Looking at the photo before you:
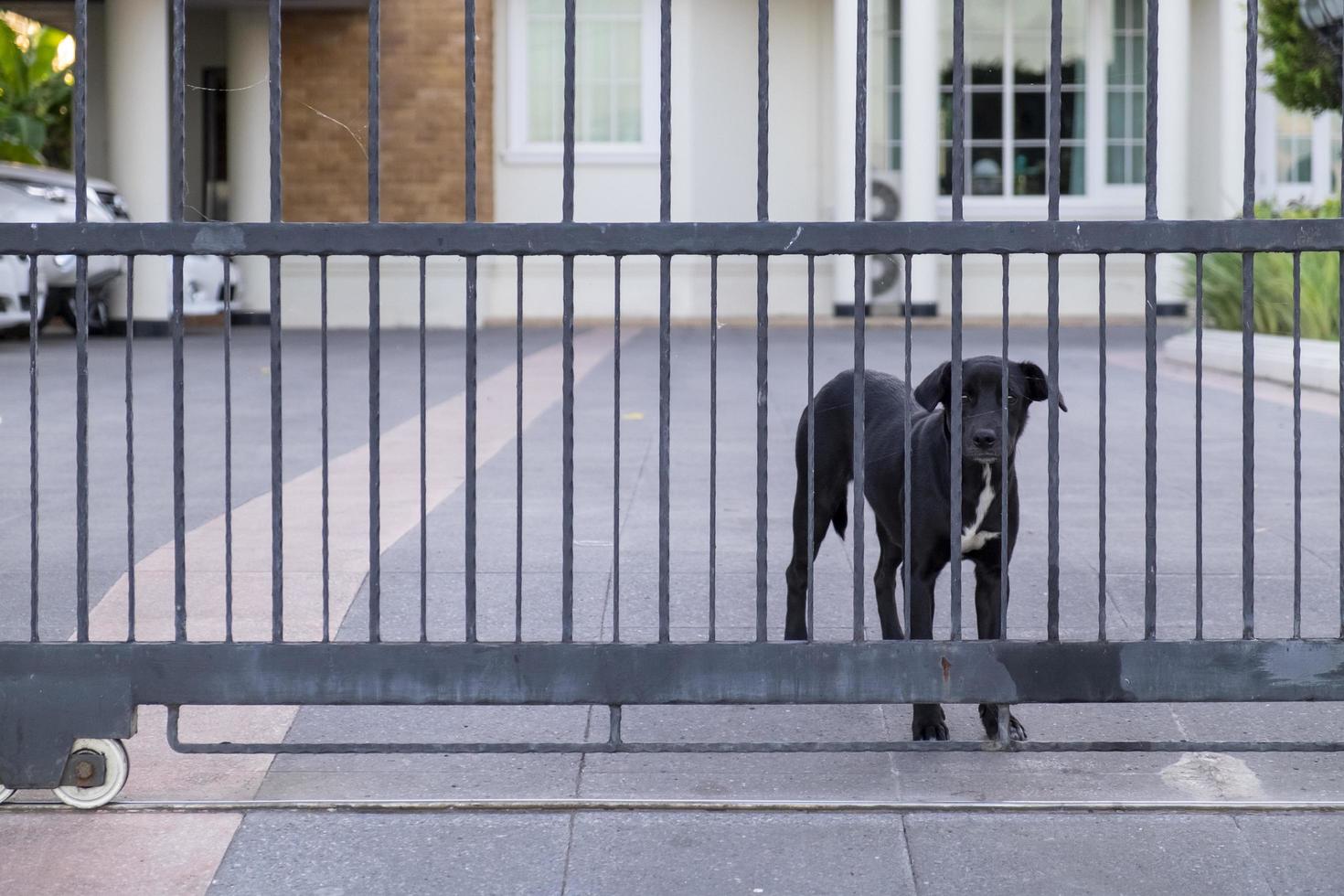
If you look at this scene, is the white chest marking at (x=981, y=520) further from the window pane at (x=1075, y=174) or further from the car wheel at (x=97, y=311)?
the window pane at (x=1075, y=174)

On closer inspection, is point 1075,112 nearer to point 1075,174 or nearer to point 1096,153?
point 1096,153

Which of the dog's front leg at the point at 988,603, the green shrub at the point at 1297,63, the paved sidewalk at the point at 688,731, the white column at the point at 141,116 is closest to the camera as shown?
the paved sidewalk at the point at 688,731

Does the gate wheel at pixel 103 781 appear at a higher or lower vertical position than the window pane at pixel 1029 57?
lower


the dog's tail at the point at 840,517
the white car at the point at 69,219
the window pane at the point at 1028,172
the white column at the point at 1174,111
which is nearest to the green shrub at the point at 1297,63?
the white column at the point at 1174,111

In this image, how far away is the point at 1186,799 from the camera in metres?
3.77

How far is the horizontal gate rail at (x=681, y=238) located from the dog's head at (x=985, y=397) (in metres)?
0.49

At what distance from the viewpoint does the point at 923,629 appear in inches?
164

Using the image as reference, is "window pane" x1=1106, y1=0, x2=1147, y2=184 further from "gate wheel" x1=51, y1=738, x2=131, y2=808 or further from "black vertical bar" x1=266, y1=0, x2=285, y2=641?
"gate wheel" x1=51, y1=738, x2=131, y2=808

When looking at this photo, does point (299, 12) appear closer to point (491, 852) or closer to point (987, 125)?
point (987, 125)

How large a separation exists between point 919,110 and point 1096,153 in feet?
10.6

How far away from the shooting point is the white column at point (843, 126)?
879 inches

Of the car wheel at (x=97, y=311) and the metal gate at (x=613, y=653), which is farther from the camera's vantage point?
the car wheel at (x=97, y=311)

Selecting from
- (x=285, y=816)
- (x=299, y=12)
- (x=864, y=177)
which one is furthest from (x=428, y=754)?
(x=299, y=12)

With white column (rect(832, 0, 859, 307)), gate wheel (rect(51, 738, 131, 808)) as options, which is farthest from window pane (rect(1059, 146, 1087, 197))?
gate wheel (rect(51, 738, 131, 808))
